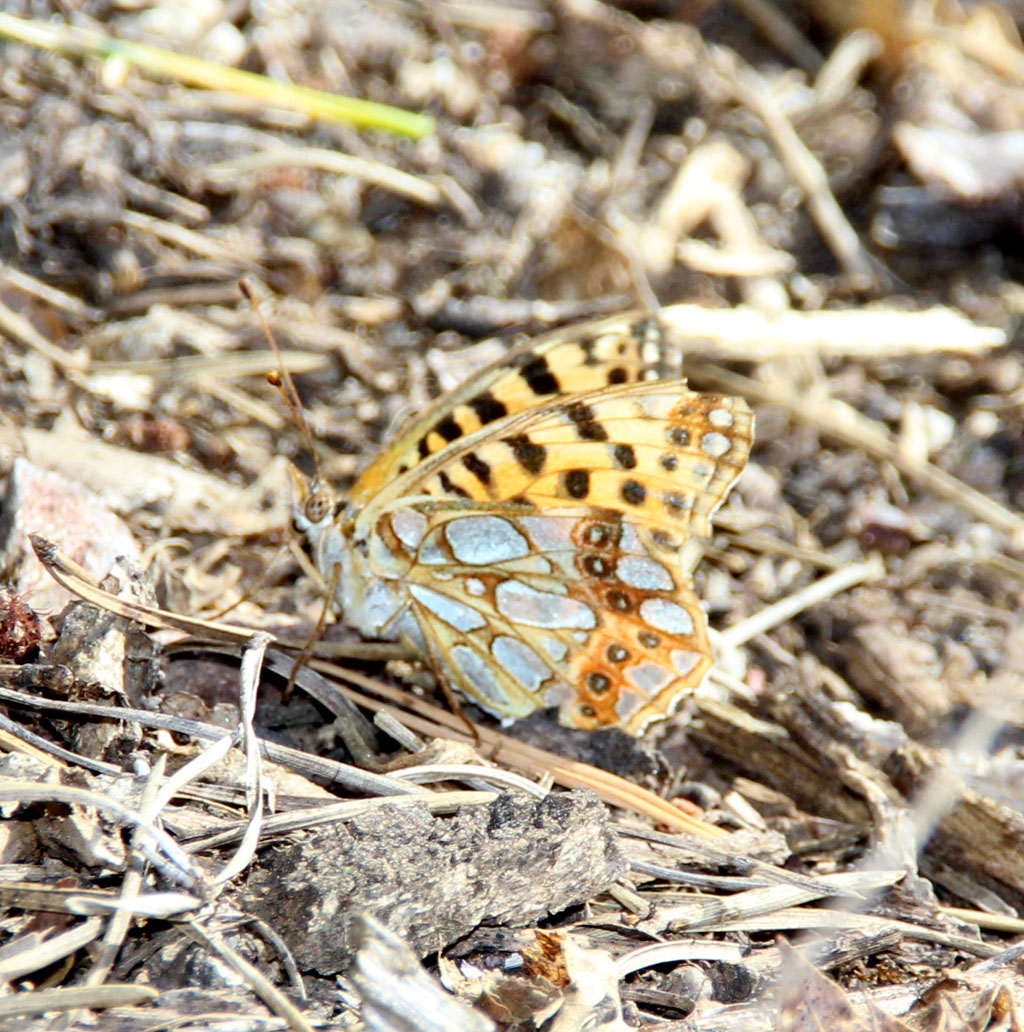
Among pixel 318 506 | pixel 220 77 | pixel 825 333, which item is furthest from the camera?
pixel 825 333

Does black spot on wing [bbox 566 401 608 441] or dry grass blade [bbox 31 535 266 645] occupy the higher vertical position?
black spot on wing [bbox 566 401 608 441]

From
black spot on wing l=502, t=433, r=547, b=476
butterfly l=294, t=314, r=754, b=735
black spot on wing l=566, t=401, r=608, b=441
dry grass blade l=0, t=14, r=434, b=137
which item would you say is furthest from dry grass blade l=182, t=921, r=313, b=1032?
dry grass blade l=0, t=14, r=434, b=137

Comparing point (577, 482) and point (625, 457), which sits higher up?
point (625, 457)

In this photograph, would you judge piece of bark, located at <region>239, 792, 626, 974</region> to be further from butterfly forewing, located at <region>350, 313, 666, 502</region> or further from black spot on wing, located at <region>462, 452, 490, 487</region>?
butterfly forewing, located at <region>350, 313, 666, 502</region>

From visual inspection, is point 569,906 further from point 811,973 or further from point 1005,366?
point 1005,366

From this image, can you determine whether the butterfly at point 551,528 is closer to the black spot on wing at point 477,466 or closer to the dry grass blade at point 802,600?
the black spot on wing at point 477,466

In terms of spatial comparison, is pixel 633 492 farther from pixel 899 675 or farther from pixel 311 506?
pixel 899 675

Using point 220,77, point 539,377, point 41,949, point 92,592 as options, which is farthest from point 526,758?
point 220,77

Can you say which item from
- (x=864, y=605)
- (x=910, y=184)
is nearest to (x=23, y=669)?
(x=864, y=605)
